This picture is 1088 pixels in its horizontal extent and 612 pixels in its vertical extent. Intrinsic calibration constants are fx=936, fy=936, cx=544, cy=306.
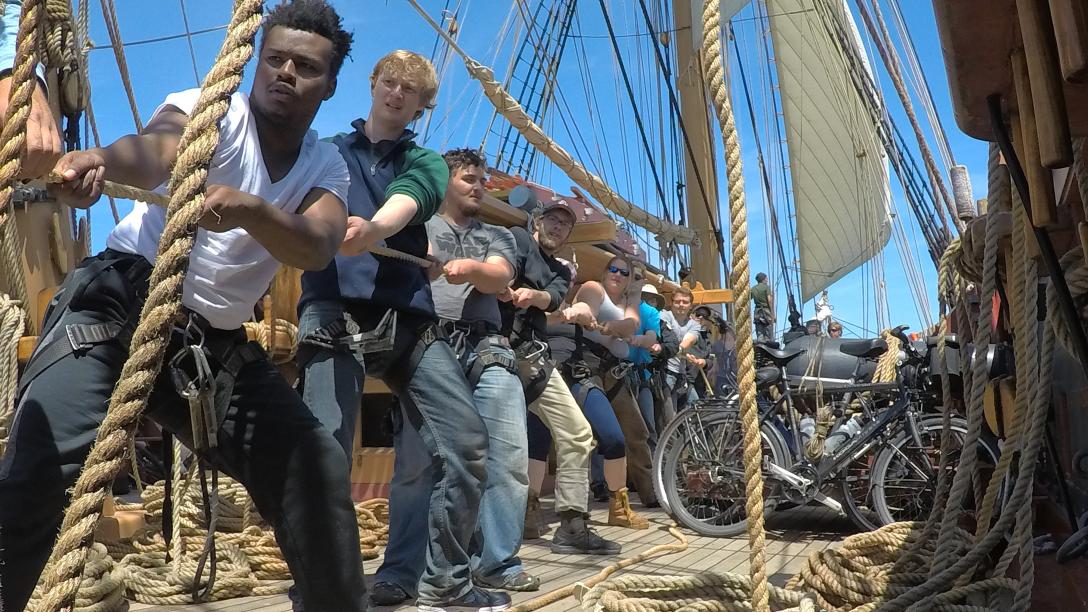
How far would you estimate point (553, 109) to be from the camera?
16.7 m

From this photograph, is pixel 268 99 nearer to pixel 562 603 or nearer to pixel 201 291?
pixel 201 291

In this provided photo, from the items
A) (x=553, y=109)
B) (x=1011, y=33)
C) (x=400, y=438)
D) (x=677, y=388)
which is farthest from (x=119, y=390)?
(x=553, y=109)

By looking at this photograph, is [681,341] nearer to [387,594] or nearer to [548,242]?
[548,242]

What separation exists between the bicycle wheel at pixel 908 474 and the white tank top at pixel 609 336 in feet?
4.95

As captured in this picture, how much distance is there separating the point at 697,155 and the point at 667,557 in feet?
30.6

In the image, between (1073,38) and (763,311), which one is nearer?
(1073,38)

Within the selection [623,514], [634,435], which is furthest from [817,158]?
[623,514]

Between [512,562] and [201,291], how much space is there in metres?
1.82

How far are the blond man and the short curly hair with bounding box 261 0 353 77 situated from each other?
749mm

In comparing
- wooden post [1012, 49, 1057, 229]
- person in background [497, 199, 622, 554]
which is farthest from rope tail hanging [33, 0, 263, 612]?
person in background [497, 199, 622, 554]

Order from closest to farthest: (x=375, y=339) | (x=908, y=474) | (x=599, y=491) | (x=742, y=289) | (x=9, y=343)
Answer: (x=742, y=289)
(x=375, y=339)
(x=9, y=343)
(x=908, y=474)
(x=599, y=491)

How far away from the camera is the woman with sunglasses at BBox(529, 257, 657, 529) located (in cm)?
479

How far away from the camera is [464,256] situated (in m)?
3.39

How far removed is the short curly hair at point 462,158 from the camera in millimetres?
3445
